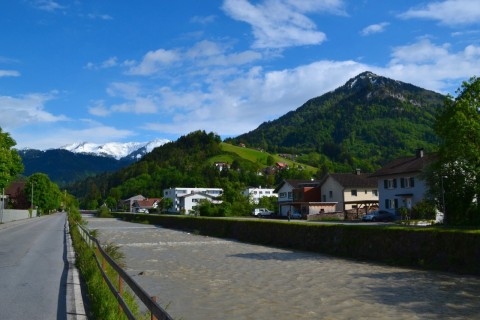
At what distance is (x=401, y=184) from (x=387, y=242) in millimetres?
39160

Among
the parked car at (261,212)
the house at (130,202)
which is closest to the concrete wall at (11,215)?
the parked car at (261,212)

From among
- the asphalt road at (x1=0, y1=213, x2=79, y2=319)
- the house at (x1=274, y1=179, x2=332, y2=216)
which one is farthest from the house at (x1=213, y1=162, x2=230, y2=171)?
the asphalt road at (x1=0, y1=213, x2=79, y2=319)

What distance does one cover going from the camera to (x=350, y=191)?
243 ft

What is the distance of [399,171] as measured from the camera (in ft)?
186

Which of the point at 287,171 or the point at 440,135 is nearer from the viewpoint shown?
the point at 440,135

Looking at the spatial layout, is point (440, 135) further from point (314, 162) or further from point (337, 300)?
point (314, 162)

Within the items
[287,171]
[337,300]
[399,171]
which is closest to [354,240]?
[337,300]

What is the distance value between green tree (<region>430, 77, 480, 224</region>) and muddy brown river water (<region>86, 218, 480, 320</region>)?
14.9ft

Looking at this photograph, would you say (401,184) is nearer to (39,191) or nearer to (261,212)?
(261,212)

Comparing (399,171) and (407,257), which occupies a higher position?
(399,171)

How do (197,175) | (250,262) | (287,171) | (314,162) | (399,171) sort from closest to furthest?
(250,262)
(399,171)
(287,171)
(197,175)
(314,162)

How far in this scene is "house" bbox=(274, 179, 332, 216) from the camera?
244 ft

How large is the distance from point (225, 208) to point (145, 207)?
98937mm

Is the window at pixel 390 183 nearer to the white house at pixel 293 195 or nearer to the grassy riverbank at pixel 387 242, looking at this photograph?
the white house at pixel 293 195
